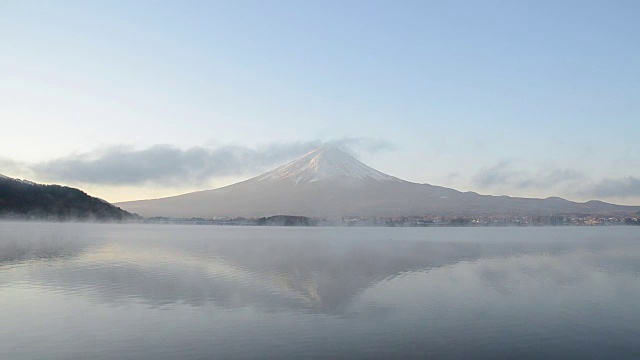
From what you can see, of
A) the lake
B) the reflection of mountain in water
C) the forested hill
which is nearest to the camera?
the lake

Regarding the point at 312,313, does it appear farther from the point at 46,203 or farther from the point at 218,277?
the point at 46,203

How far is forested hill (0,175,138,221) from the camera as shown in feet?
241

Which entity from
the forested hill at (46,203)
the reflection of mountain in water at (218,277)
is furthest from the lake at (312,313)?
the forested hill at (46,203)

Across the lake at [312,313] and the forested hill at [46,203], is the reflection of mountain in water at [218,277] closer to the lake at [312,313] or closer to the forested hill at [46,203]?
the lake at [312,313]

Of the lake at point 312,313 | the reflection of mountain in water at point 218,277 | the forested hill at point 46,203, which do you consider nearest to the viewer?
the lake at point 312,313

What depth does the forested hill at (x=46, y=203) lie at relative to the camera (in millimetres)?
73562

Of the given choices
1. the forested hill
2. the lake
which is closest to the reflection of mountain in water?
the lake

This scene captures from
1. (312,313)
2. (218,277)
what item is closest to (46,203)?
(218,277)

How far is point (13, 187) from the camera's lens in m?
75.2

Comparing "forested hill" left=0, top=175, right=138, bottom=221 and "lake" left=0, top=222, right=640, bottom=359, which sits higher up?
"forested hill" left=0, top=175, right=138, bottom=221

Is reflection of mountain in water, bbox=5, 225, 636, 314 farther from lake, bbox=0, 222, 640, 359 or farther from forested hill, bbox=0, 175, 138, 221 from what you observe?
forested hill, bbox=0, 175, 138, 221

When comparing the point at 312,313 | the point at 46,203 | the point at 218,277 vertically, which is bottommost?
the point at 312,313

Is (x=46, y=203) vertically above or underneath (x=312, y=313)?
above

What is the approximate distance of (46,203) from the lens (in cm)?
7981
